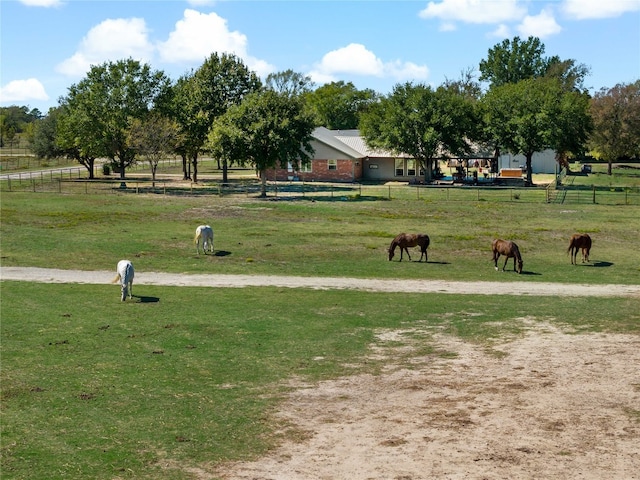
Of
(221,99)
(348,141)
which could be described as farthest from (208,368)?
(348,141)

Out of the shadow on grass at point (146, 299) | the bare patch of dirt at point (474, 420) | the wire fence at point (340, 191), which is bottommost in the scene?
the bare patch of dirt at point (474, 420)

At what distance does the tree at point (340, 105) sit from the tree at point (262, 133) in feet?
269

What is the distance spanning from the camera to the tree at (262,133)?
228 ft

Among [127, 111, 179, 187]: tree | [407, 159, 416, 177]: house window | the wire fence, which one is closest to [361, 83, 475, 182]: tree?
[407, 159, 416, 177]: house window

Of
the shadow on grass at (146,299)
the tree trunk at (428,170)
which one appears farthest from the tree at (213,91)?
the shadow on grass at (146,299)

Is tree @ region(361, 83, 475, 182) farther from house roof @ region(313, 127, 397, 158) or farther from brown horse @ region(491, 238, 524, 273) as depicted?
brown horse @ region(491, 238, 524, 273)

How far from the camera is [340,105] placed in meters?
155

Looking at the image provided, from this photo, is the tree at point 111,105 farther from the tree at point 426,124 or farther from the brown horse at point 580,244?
the brown horse at point 580,244

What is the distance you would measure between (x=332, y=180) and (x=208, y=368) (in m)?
72.8

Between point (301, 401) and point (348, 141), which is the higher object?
point (348, 141)

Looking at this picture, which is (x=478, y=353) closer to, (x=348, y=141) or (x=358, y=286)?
(x=358, y=286)

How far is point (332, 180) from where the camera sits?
90.7m

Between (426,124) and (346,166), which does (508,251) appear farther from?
(346,166)

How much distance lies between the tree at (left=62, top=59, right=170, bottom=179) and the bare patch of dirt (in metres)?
64.8
